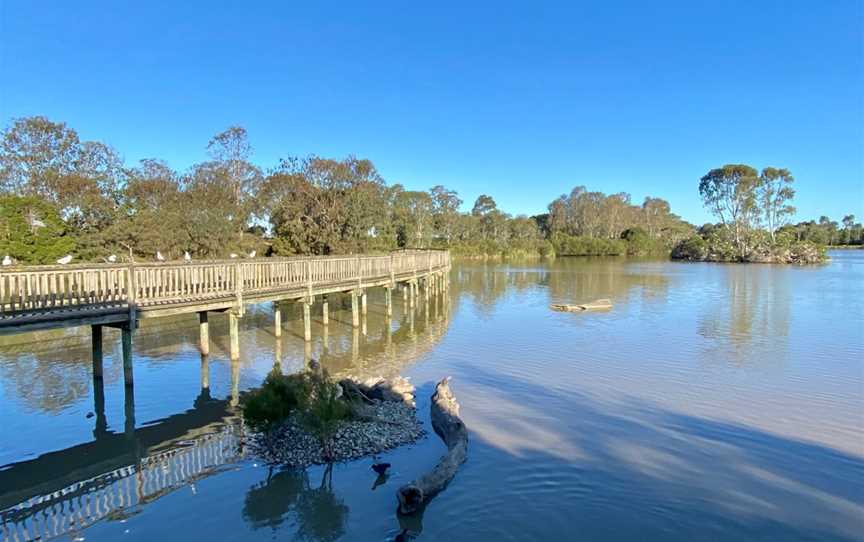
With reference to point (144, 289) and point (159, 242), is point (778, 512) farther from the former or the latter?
point (159, 242)

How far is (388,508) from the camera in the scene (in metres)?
6.91

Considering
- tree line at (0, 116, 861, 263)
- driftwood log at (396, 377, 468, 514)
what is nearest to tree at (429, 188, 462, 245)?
tree line at (0, 116, 861, 263)

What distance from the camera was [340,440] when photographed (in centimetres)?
873

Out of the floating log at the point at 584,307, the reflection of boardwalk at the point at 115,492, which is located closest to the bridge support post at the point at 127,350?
the reflection of boardwalk at the point at 115,492

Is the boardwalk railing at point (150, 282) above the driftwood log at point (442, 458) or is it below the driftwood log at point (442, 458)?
above

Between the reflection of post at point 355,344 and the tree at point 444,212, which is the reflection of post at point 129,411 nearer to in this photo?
the reflection of post at point 355,344

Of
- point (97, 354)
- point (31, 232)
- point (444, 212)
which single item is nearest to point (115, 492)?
point (97, 354)

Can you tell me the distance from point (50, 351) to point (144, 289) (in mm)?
6670

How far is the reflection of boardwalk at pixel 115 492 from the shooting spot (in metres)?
6.61

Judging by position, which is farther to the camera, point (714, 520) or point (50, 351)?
point (50, 351)

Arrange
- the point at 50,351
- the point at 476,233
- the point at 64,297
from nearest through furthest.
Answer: the point at 64,297, the point at 50,351, the point at 476,233

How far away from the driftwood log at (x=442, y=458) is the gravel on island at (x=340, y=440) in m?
0.46

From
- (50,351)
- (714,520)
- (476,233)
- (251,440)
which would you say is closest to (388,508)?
(251,440)

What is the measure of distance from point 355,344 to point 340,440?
9.16 meters
